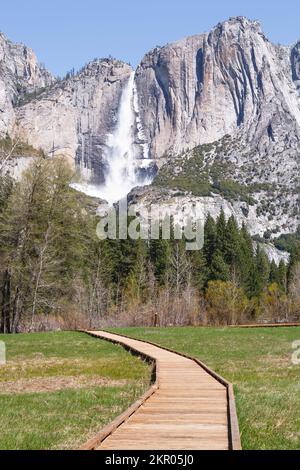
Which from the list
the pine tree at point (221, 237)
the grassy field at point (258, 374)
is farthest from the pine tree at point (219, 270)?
the grassy field at point (258, 374)

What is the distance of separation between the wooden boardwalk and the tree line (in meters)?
31.6

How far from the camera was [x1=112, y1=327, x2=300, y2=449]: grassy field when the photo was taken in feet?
32.4

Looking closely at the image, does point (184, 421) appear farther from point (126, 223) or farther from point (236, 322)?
point (126, 223)

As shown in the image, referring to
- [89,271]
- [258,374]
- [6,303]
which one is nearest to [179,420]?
[258,374]

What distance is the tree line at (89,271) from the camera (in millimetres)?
46156

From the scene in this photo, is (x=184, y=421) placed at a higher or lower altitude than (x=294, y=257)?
lower

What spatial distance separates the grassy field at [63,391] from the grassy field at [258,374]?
2653mm

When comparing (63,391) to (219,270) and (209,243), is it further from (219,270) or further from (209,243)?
(209,243)

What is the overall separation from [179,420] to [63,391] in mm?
6141

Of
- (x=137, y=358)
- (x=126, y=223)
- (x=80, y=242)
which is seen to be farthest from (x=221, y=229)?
(x=137, y=358)

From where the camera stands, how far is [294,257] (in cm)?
10525

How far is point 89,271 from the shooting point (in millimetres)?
70750
